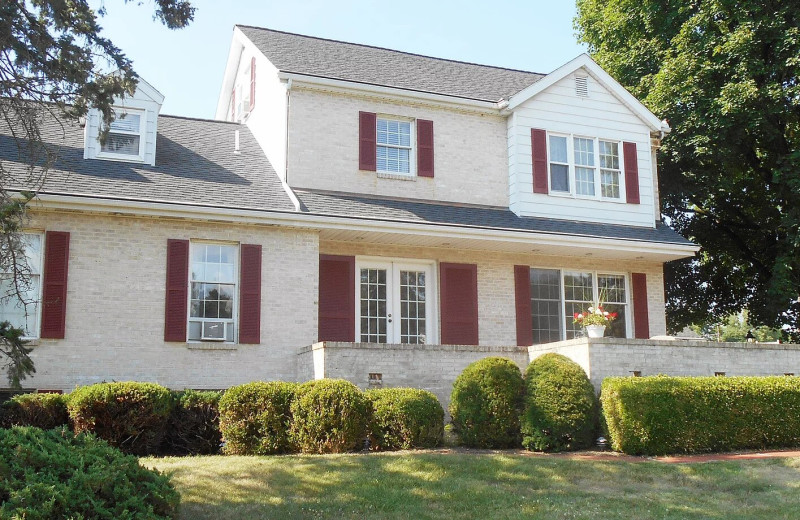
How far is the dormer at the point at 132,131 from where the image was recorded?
15656 mm

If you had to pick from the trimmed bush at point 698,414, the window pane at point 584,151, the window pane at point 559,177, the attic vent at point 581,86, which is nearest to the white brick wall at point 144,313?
the trimmed bush at point 698,414

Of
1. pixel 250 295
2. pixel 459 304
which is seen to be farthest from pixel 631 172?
pixel 250 295

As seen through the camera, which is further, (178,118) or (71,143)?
(178,118)

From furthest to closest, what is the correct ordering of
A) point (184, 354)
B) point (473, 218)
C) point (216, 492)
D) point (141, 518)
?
point (473, 218) < point (184, 354) < point (216, 492) < point (141, 518)

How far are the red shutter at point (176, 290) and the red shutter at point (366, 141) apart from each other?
423 cm

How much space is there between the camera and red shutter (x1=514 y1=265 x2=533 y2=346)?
1703 centimetres

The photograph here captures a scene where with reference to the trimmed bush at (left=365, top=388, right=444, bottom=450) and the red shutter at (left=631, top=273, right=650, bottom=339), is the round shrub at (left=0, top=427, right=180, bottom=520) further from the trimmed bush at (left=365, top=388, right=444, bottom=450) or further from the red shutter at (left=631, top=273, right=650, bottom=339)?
the red shutter at (left=631, top=273, right=650, bottom=339)

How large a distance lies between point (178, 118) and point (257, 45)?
259 cm

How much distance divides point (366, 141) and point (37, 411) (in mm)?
8606

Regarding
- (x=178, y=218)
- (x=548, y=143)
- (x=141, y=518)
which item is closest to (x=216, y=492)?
(x=141, y=518)

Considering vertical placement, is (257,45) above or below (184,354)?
above

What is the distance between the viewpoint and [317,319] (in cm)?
1532

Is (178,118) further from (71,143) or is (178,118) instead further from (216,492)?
(216,492)

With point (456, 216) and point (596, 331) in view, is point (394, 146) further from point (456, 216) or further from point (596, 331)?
point (596, 331)
